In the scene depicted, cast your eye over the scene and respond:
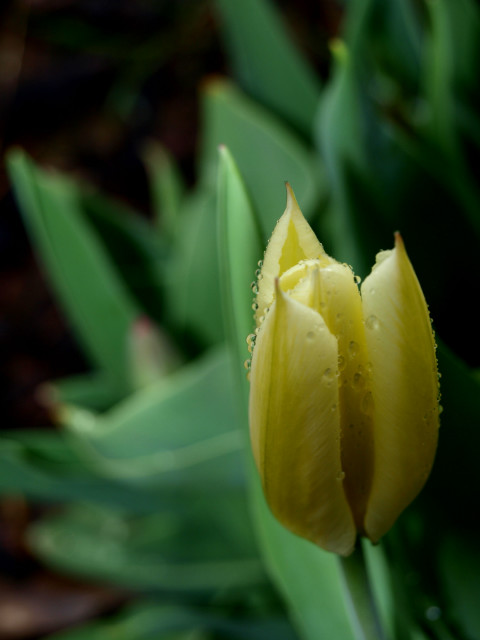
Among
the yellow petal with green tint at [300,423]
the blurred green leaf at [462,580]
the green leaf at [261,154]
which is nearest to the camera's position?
the yellow petal with green tint at [300,423]

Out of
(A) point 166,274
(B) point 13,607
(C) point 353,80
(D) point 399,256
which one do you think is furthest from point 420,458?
(B) point 13,607

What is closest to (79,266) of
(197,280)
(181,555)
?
(197,280)

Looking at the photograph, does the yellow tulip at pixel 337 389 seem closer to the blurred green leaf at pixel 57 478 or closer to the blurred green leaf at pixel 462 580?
the blurred green leaf at pixel 462 580

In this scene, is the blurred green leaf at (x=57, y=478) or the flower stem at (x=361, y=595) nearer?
the flower stem at (x=361, y=595)

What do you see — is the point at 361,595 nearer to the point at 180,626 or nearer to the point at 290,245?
the point at 290,245

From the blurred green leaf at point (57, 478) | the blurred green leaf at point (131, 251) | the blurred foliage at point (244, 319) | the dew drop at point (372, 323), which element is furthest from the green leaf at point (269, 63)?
the dew drop at point (372, 323)

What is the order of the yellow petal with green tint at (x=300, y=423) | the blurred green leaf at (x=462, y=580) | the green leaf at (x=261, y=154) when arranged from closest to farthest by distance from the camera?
the yellow petal with green tint at (x=300, y=423) → the blurred green leaf at (x=462, y=580) → the green leaf at (x=261, y=154)

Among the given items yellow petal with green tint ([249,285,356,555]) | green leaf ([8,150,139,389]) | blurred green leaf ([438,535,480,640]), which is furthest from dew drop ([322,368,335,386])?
green leaf ([8,150,139,389])

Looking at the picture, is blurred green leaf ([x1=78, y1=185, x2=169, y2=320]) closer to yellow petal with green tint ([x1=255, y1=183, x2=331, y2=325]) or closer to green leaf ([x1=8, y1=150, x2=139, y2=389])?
green leaf ([x1=8, y1=150, x2=139, y2=389])

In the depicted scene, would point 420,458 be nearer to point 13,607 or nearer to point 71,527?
point 71,527
